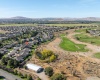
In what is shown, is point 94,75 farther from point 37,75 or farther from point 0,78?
point 0,78

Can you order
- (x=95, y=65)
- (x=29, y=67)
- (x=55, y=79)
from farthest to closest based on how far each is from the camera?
(x=95, y=65) < (x=29, y=67) < (x=55, y=79)

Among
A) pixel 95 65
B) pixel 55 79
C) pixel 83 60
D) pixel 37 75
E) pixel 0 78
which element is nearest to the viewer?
pixel 55 79

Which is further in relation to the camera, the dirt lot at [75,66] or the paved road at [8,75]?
the dirt lot at [75,66]

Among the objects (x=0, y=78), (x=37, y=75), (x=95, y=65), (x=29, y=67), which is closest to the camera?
(x=0, y=78)

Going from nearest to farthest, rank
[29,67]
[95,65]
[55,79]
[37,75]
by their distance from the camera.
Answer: [55,79], [37,75], [29,67], [95,65]

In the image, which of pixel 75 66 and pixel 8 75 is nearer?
pixel 8 75

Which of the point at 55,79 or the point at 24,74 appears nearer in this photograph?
the point at 55,79

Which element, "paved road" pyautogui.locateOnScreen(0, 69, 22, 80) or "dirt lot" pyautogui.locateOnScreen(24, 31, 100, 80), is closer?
"paved road" pyautogui.locateOnScreen(0, 69, 22, 80)

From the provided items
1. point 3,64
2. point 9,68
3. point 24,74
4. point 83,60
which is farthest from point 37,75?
point 83,60

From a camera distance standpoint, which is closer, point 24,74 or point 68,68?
point 24,74

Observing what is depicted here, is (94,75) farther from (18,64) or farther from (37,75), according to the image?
(18,64)
